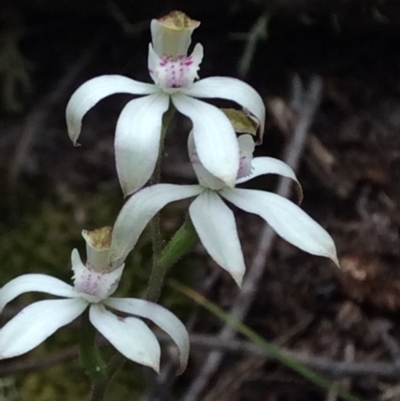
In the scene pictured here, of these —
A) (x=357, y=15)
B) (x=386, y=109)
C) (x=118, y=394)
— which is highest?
(x=357, y=15)

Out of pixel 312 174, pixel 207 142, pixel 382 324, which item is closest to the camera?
pixel 207 142

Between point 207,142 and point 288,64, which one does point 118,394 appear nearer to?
point 207,142

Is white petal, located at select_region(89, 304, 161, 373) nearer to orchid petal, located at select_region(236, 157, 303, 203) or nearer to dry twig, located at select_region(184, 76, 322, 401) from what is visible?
orchid petal, located at select_region(236, 157, 303, 203)

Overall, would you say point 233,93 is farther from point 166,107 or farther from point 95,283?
point 95,283

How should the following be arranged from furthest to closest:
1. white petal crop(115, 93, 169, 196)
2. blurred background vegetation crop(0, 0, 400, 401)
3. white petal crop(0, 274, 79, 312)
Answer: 1. blurred background vegetation crop(0, 0, 400, 401)
2. white petal crop(0, 274, 79, 312)
3. white petal crop(115, 93, 169, 196)

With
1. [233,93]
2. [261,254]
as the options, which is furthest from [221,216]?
[261,254]

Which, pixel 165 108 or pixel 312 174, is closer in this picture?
pixel 165 108

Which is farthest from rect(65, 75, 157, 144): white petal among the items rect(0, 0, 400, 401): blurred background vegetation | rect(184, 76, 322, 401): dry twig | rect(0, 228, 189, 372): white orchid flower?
rect(0, 0, 400, 401): blurred background vegetation

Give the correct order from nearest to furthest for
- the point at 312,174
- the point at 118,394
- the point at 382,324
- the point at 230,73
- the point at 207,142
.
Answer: the point at 207,142 < the point at 118,394 < the point at 382,324 < the point at 312,174 < the point at 230,73

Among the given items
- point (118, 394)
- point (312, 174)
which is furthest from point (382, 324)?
point (118, 394)
